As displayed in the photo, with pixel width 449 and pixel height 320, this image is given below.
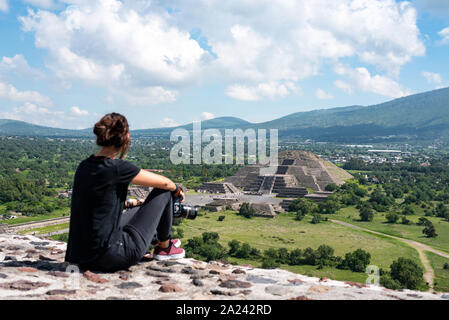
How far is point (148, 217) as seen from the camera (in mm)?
4703

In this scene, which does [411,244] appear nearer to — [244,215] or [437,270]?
[437,270]

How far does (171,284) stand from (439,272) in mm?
21916

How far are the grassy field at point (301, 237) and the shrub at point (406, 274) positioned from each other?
62.0 inches

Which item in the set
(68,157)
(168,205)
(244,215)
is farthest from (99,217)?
(68,157)

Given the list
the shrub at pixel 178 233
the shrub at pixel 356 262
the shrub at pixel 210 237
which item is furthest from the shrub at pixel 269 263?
the shrub at pixel 178 233

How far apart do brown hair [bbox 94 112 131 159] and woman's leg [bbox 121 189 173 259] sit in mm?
804

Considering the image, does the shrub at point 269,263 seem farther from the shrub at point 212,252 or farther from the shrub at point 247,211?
the shrub at point 247,211

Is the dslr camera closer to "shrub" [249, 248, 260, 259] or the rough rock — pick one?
the rough rock

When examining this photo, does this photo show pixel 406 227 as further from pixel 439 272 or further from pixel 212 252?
pixel 212 252

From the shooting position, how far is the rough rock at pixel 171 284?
391 centimetres

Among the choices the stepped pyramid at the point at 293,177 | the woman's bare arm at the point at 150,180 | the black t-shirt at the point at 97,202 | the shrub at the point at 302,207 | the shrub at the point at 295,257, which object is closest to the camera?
the black t-shirt at the point at 97,202

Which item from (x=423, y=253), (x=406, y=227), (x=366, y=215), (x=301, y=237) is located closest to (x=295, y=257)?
(x=301, y=237)
